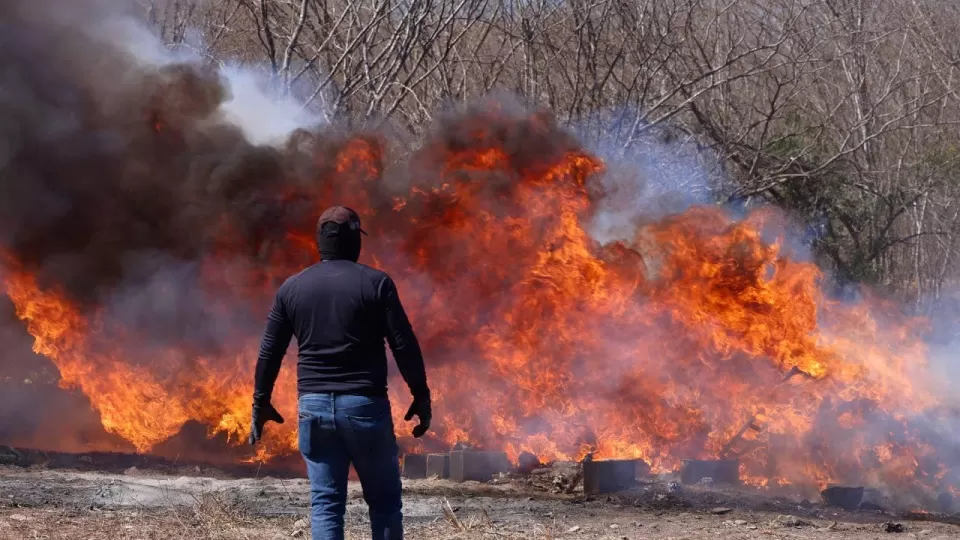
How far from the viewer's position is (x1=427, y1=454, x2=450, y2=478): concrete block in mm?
10680

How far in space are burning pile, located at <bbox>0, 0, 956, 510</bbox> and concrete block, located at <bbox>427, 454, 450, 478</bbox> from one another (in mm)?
1002

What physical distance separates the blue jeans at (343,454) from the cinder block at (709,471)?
6.30 metres

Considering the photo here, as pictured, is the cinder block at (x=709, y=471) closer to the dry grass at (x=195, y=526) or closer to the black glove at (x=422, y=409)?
the dry grass at (x=195, y=526)

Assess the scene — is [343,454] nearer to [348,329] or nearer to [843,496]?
[348,329]

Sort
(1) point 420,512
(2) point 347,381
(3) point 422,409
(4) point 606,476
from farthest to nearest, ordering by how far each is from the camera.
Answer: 1. (4) point 606,476
2. (1) point 420,512
3. (3) point 422,409
4. (2) point 347,381

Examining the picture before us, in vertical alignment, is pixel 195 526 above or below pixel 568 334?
below

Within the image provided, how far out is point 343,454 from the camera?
500 centimetres

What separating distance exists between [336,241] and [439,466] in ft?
19.6

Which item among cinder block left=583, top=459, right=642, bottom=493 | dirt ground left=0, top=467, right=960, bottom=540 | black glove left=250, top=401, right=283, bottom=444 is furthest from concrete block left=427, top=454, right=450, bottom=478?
black glove left=250, top=401, right=283, bottom=444

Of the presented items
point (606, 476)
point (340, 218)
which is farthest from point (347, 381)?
point (606, 476)

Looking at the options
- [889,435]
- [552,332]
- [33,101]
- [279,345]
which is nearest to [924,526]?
[889,435]

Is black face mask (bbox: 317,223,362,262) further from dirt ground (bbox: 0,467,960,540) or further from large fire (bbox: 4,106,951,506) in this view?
large fire (bbox: 4,106,951,506)

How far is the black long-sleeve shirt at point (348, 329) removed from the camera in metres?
4.94

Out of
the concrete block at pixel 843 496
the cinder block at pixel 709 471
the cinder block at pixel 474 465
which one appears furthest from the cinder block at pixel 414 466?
the concrete block at pixel 843 496
